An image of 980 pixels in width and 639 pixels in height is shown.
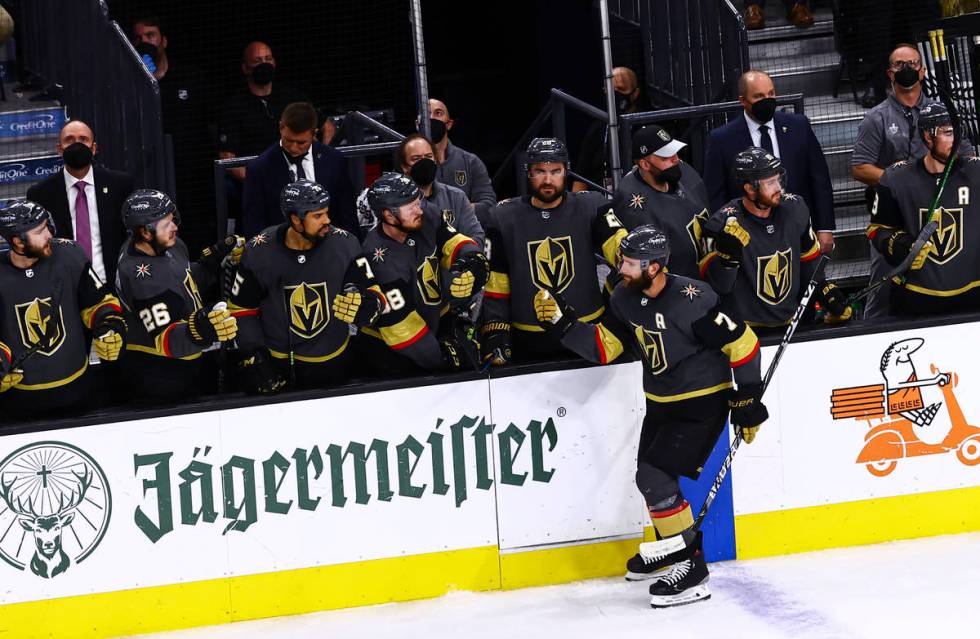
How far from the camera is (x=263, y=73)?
27.6ft

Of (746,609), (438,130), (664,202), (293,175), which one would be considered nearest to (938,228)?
(664,202)

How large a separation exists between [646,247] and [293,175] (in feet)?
6.49

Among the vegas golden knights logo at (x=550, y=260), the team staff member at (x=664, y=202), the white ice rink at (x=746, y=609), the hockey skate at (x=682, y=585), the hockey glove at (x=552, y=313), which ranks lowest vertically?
the white ice rink at (x=746, y=609)

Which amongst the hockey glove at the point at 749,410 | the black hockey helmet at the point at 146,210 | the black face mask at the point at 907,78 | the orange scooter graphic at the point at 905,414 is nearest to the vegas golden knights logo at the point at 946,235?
the orange scooter graphic at the point at 905,414

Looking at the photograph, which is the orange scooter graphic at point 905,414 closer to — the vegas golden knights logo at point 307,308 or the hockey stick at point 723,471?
the hockey stick at point 723,471

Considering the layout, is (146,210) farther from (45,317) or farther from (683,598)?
(683,598)

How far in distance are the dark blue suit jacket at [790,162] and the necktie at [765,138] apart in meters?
0.04

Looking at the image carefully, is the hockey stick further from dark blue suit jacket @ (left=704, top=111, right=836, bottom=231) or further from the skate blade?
dark blue suit jacket @ (left=704, top=111, right=836, bottom=231)

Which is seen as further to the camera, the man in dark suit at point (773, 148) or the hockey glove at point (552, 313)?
the man in dark suit at point (773, 148)

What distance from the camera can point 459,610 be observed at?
6070 mm

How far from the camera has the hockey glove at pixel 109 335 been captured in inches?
233

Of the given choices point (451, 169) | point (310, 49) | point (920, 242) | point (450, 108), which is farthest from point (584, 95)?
point (920, 242)

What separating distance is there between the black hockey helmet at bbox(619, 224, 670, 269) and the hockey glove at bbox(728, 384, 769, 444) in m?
0.63

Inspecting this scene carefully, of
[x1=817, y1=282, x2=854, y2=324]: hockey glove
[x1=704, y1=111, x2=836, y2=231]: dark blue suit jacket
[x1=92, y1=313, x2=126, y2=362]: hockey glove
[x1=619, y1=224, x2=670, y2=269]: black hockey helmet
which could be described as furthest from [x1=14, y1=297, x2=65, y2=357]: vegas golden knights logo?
[x1=817, y1=282, x2=854, y2=324]: hockey glove
